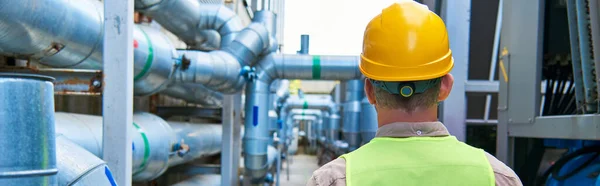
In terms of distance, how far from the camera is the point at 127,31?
6.97 feet

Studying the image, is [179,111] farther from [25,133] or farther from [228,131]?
[25,133]

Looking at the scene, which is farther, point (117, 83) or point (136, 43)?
point (136, 43)

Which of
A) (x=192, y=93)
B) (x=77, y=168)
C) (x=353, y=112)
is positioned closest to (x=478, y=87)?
(x=77, y=168)

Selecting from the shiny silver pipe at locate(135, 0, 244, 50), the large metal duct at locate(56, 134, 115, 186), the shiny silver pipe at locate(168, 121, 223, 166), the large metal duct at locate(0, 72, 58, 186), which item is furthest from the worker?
the shiny silver pipe at locate(168, 121, 223, 166)

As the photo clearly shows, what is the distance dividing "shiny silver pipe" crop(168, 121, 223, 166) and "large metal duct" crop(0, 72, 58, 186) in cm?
274

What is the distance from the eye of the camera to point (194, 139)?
4609 millimetres

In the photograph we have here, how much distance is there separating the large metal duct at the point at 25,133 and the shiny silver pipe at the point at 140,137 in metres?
1.11

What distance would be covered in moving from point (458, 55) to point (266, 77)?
4136 mm

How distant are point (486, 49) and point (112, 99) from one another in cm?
263

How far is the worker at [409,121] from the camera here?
34.4 inches

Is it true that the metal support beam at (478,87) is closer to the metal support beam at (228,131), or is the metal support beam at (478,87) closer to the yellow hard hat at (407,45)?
the yellow hard hat at (407,45)

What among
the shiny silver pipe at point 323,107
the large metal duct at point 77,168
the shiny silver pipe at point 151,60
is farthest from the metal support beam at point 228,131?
the shiny silver pipe at point 323,107

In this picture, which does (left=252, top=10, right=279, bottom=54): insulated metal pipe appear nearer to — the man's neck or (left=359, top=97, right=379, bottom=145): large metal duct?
(left=359, top=97, right=379, bottom=145): large metal duct

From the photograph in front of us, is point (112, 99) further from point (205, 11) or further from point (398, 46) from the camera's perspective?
point (205, 11)
